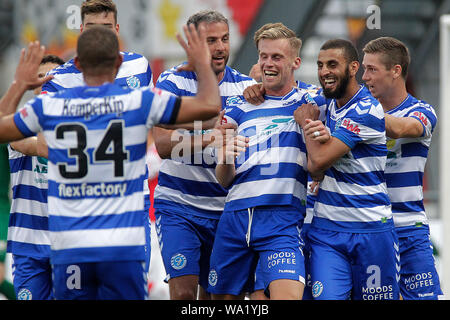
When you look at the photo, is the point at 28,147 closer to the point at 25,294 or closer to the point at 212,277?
the point at 25,294

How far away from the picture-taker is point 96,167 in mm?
4848

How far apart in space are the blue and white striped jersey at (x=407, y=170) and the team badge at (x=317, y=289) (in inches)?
45.6

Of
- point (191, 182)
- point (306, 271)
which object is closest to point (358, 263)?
point (306, 271)

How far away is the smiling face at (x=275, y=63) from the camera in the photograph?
6316 mm

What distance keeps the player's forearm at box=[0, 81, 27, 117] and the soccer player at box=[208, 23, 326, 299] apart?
5.20 feet

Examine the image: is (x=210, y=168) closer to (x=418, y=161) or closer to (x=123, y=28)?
(x=418, y=161)

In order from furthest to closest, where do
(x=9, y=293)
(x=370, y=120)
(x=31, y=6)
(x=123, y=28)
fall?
(x=31, y=6) < (x=123, y=28) < (x=9, y=293) < (x=370, y=120)

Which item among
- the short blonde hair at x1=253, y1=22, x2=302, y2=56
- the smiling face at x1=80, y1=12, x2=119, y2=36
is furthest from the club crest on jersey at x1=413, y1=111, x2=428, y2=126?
the smiling face at x1=80, y1=12, x2=119, y2=36

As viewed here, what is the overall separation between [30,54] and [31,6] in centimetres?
1965

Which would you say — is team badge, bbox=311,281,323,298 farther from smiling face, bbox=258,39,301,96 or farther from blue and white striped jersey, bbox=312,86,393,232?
smiling face, bbox=258,39,301,96

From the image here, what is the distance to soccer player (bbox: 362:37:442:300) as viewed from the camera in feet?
22.3

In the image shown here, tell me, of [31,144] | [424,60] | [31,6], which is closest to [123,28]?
[31,6]

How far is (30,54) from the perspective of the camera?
17.1 feet

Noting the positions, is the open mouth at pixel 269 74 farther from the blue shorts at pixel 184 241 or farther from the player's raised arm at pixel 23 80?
the player's raised arm at pixel 23 80
